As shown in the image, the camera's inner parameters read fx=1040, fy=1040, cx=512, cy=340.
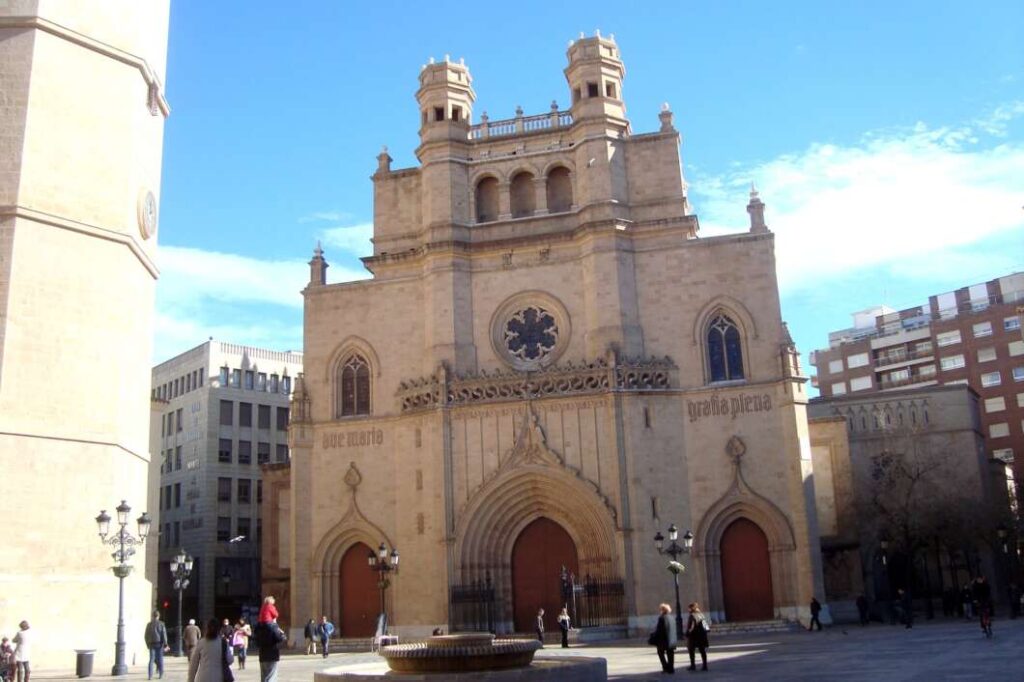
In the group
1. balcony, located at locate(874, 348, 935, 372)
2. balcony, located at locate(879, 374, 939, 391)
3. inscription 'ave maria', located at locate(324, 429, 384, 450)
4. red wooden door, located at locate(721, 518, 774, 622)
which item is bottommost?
red wooden door, located at locate(721, 518, 774, 622)

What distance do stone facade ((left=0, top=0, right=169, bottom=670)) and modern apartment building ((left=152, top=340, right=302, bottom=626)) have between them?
1034 inches

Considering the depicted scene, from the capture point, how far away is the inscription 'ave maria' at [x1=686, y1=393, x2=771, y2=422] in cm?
3092

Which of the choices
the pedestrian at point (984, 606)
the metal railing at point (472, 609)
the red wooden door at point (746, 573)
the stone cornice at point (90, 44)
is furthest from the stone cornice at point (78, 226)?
the pedestrian at point (984, 606)

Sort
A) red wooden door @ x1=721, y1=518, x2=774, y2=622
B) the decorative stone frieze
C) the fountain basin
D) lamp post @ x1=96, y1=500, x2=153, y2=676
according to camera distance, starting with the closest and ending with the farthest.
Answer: the fountain basin, lamp post @ x1=96, y1=500, x2=153, y2=676, red wooden door @ x1=721, y1=518, x2=774, y2=622, the decorative stone frieze

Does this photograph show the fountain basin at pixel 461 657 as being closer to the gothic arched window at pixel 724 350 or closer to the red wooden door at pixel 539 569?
the red wooden door at pixel 539 569

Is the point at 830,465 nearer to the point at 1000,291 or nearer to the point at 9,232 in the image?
the point at 9,232

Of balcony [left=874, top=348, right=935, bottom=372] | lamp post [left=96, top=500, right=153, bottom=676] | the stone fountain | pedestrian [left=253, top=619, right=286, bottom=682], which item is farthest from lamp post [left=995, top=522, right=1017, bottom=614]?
pedestrian [left=253, top=619, right=286, bottom=682]

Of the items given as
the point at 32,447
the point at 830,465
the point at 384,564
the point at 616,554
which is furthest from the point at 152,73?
the point at 830,465

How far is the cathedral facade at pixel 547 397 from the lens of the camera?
3042 cm

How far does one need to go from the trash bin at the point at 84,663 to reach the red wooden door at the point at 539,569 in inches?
581

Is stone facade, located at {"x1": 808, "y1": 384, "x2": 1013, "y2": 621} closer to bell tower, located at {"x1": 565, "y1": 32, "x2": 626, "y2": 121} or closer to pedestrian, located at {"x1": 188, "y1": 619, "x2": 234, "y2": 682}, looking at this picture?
bell tower, located at {"x1": 565, "y1": 32, "x2": 626, "y2": 121}

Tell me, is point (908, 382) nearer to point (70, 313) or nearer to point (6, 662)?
point (70, 313)

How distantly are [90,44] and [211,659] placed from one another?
60.1ft

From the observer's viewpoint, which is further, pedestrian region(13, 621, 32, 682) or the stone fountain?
pedestrian region(13, 621, 32, 682)
